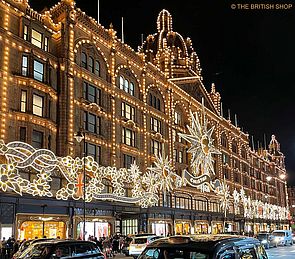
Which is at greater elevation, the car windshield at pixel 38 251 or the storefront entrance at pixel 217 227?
the car windshield at pixel 38 251

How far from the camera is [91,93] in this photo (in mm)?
40188

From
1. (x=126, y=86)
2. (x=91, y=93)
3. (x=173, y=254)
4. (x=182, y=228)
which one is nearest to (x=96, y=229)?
(x=91, y=93)

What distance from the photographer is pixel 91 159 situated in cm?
3597

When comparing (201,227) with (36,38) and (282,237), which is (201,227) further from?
(36,38)

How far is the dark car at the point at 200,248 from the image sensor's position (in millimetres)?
6516

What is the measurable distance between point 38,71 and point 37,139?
231 inches

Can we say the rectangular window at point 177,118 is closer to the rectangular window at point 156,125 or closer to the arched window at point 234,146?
the rectangular window at point 156,125

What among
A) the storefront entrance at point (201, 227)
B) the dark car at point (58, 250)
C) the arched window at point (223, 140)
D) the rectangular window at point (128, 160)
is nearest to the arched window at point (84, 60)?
the rectangular window at point (128, 160)

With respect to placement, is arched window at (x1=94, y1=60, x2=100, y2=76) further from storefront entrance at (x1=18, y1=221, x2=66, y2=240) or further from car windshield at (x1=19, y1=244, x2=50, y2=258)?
car windshield at (x1=19, y1=244, x2=50, y2=258)

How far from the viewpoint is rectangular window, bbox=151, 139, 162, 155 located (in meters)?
50.1

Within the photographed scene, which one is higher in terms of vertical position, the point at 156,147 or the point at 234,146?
the point at 234,146

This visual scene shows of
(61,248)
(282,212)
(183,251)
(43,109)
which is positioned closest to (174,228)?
(43,109)

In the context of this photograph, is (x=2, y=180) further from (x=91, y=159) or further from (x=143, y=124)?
(x=143, y=124)

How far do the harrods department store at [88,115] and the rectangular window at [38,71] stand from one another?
0.31ft
